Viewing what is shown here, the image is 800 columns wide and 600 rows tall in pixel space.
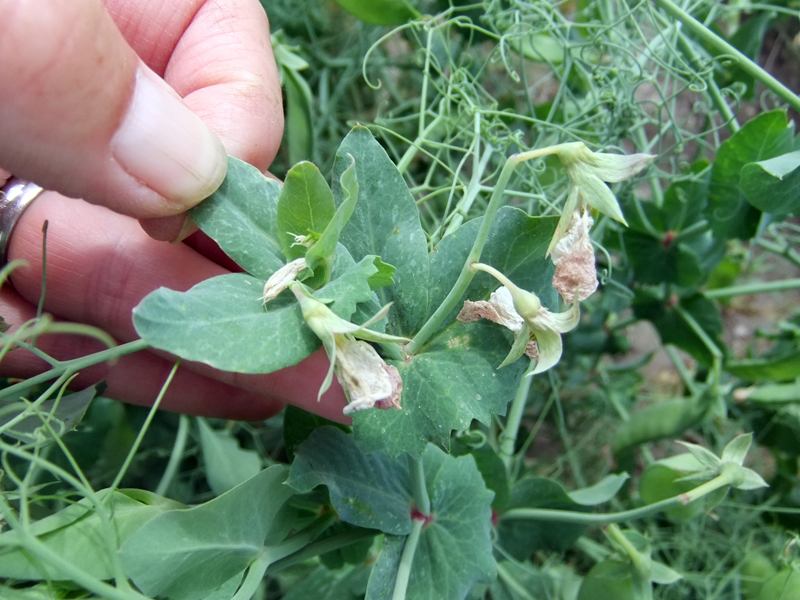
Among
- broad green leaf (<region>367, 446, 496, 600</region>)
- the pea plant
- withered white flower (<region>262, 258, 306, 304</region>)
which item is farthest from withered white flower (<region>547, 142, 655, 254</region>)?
broad green leaf (<region>367, 446, 496, 600</region>)

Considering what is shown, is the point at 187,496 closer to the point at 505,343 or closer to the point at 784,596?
the point at 505,343

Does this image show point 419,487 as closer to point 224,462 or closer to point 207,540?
point 207,540

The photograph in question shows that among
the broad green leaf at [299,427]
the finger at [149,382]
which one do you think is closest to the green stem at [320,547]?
the broad green leaf at [299,427]

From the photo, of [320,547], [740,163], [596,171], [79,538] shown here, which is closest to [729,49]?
[740,163]

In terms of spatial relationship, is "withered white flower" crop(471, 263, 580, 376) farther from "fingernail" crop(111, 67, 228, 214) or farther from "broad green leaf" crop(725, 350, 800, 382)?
"broad green leaf" crop(725, 350, 800, 382)

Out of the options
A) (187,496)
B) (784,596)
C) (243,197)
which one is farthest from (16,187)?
(784,596)
